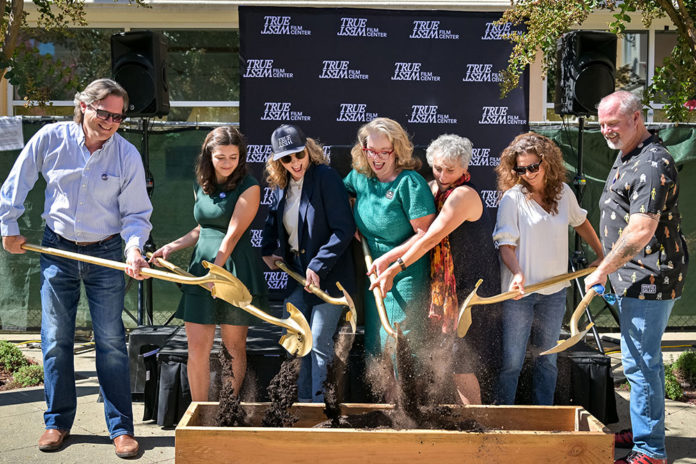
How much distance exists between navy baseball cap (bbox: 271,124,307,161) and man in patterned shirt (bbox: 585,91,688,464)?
1.53 m

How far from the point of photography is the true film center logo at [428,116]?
6.63 meters

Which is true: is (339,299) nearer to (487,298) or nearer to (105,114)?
(487,298)

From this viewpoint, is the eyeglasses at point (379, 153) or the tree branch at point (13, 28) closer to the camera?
the eyeglasses at point (379, 153)

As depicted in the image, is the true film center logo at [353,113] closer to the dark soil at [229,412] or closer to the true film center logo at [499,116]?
the true film center logo at [499,116]

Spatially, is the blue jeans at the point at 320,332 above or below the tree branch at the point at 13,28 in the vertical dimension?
below

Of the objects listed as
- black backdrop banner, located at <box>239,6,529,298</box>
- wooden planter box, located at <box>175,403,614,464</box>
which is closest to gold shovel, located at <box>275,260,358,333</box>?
wooden planter box, located at <box>175,403,614,464</box>

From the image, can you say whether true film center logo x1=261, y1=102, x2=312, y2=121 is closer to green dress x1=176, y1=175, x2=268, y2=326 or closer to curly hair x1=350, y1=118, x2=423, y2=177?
green dress x1=176, y1=175, x2=268, y2=326

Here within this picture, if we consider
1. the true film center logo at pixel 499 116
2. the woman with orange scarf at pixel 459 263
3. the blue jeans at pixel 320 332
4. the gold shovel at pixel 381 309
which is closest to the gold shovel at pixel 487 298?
the woman with orange scarf at pixel 459 263

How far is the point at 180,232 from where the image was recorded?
6.99 metres

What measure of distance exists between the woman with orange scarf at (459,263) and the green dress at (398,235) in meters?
0.07

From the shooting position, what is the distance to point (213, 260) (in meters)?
3.89

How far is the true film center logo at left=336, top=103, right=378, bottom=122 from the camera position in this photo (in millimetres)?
6559

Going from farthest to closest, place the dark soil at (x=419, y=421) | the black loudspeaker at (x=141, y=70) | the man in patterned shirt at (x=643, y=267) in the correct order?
the black loudspeaker at (x=141, y=70) → the man in patterned shirt at (x=643, y=267) → the dark soil at (x=419, y=421)

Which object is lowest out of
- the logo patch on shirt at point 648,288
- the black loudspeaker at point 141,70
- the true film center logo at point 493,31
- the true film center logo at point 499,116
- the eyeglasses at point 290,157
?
the logo patch on shirt at point 648,288
